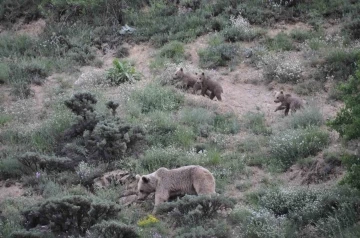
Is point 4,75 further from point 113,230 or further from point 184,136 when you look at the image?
point 113,230

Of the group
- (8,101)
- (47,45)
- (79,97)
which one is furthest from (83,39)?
(79,97)

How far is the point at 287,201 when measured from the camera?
9.44 meters

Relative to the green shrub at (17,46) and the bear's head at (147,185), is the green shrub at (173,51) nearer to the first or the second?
the green shrub at (17,46)

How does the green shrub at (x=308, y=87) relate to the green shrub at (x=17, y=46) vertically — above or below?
above

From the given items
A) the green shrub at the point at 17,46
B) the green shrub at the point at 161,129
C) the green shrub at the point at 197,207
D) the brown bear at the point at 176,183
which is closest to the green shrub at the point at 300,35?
the green shrub at the point at 161,129

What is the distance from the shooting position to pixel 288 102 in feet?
45.9

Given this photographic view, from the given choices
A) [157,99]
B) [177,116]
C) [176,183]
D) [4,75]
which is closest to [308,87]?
[177,116]

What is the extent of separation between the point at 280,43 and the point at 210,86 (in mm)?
3206

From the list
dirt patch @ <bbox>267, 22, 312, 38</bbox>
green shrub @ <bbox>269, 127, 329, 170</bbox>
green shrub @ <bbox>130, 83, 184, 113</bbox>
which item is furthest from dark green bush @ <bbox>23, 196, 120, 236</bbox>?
dirt patch @ <bbox>267, 22, 312, 38</bbox>

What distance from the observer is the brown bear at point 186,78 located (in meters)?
15.6

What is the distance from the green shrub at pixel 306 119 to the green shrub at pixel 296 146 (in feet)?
2.33

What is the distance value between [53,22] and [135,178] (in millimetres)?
10721

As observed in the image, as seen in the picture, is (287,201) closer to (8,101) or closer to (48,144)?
(48,144)

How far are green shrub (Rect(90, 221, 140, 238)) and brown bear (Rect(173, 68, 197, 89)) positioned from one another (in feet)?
23.4
